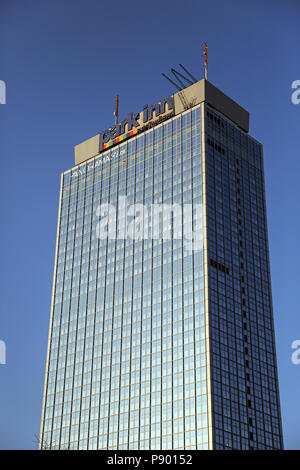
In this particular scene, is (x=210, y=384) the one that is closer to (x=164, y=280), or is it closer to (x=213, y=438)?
(x=213, y=438)

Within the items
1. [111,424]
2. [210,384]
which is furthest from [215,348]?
[111,424]

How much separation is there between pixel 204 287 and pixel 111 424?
44.9 metres

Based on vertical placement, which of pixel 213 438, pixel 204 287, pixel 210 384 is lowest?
pixel 213 438

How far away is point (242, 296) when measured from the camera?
195 metres

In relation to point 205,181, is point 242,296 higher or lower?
lower

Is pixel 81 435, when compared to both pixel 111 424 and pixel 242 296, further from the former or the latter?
pixel 242 296

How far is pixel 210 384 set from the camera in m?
172
